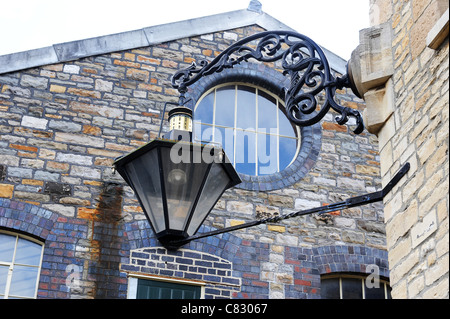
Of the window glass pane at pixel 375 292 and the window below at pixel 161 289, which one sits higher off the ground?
the window glass pane at pixel 375 292

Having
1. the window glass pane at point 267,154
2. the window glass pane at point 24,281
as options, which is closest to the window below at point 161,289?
the window glass pane at point 24,281

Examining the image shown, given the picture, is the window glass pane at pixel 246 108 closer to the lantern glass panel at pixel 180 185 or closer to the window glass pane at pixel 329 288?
Result: the window glass pane at pixel 329 288

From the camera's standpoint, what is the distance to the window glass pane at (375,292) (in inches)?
363

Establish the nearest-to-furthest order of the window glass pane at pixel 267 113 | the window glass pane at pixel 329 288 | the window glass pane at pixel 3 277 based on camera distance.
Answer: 1. the window glass pane at pixel 3 277
2. the window glass pane at pixel 329 288
3. the window glass pane at pixel 267 113

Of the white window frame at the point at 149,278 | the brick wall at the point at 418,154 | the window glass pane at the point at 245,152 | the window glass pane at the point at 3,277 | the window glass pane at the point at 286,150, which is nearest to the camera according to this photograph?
the brick wall at the point at 418,154

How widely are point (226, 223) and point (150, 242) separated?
962mm

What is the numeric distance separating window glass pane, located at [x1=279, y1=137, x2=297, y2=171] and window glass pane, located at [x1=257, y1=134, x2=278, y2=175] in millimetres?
80

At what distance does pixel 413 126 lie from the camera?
18.2 ft

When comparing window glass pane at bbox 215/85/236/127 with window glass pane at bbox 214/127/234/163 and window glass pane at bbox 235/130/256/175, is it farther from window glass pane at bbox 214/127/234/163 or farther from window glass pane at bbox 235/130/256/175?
window glass pane at bbox 235/130/256/175

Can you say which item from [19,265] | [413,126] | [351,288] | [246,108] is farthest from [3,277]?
[413,126]

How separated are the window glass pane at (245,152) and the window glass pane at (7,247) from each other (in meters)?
2.86

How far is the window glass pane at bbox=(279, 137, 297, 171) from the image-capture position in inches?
394

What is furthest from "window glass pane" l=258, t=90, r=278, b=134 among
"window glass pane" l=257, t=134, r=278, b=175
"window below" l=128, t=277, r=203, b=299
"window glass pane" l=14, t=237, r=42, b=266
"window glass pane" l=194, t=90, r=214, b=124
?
"window glass pane" l=14, t=237, r=42, b=266
